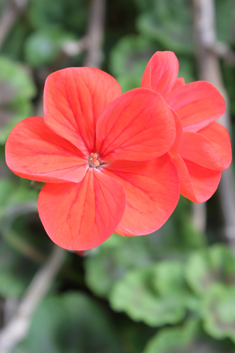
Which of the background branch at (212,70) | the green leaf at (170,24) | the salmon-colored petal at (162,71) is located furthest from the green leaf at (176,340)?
the green leaf at (170,24)

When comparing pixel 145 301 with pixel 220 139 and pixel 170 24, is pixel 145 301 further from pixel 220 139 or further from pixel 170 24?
pixel 170 24

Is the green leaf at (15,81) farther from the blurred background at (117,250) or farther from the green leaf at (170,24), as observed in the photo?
the green leaf at (170,24)

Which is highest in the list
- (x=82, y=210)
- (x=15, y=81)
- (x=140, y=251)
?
(x=15, y=81)

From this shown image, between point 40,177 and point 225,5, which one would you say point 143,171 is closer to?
point 40,177

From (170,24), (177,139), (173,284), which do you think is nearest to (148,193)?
(177,139)

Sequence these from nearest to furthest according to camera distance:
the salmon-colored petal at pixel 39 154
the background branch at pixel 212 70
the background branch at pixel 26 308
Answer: the salmon-colored petal at pixel 39 154, the background branch at pixel 26 308, the background branch at pixel 212 70

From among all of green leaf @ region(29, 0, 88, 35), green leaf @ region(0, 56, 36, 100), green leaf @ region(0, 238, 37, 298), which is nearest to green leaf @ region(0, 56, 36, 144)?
green leaf @ region(0, 56, 36, 100)
